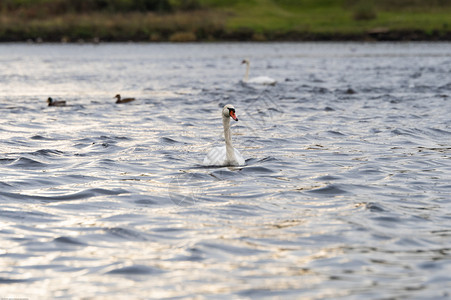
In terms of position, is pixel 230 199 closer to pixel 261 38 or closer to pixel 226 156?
pixel 226 156

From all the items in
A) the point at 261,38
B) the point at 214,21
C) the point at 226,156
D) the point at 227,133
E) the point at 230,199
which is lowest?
the point at 230,199

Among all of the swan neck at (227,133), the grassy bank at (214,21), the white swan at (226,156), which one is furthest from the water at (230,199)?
the grassy bank at (214,21)

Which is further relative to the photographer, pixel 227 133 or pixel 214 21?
pixel 214 21

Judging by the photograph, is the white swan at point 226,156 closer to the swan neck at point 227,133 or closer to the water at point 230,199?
the swan neck at point 227,133

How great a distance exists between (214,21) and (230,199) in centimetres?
6107

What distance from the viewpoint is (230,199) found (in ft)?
30.7

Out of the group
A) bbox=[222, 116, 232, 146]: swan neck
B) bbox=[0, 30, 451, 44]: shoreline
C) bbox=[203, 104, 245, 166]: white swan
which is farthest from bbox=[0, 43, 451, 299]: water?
bbox=[0, 30, 451, 44]: shoreline

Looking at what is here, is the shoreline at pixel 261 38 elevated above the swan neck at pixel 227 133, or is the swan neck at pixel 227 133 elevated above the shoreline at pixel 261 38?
the shoreline at pixel 261 38

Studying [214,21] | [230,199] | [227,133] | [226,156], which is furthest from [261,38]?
[230,199]

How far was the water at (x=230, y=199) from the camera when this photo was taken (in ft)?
21.2

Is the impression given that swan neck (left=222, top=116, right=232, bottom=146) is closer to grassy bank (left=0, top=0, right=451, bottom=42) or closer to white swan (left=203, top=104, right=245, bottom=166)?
white swan (left=203, top=104, right=245, bottom=166)

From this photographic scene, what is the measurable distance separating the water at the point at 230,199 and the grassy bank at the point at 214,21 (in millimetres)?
46079

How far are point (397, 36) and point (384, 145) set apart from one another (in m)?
56.1

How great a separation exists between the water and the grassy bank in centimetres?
4608
